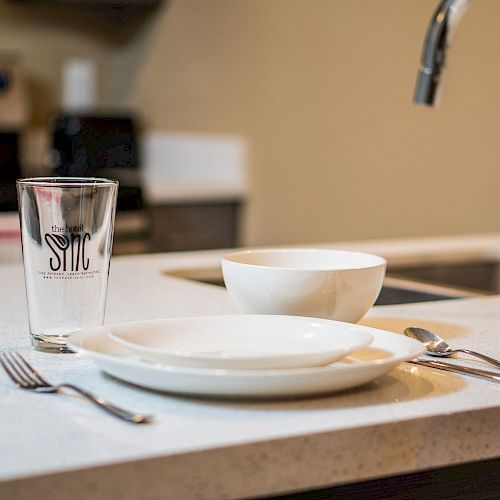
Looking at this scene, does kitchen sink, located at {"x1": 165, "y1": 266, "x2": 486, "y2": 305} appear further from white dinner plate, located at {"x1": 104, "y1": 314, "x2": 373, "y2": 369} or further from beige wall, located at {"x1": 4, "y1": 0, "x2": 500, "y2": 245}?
beige wall, located at {"x1": 4, "y1": 0, "x2": 500, "y2": 245}

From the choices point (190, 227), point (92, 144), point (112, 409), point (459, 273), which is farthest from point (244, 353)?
point (92, 144)

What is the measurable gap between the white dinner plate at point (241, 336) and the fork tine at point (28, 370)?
62 millimetres

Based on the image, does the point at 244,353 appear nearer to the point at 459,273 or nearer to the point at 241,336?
the point at 241,336

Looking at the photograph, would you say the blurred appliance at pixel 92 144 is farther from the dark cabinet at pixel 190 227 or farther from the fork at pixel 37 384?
the fork at pixel 37 384

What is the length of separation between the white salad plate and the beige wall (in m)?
2.08

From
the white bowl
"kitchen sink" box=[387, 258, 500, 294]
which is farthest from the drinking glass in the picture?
"kitchen sink" box=[387, 258, 500, 294]

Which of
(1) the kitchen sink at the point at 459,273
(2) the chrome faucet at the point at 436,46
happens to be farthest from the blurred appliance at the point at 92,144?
(2) the chrome faucet at the point at 436,46

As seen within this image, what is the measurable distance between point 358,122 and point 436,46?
1636 millimetres

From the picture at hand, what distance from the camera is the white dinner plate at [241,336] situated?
69cm

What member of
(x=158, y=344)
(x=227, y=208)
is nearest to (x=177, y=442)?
(x=158, y=344)

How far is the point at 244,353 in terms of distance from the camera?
692 millimetres

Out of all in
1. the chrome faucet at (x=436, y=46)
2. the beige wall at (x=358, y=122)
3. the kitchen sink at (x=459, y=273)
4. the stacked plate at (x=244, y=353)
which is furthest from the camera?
the beige wall at (x=358, y=122)

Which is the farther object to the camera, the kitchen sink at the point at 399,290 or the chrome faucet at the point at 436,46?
the kitchen sink at the point at 399,290

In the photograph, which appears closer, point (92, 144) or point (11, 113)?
point (92, 144)
